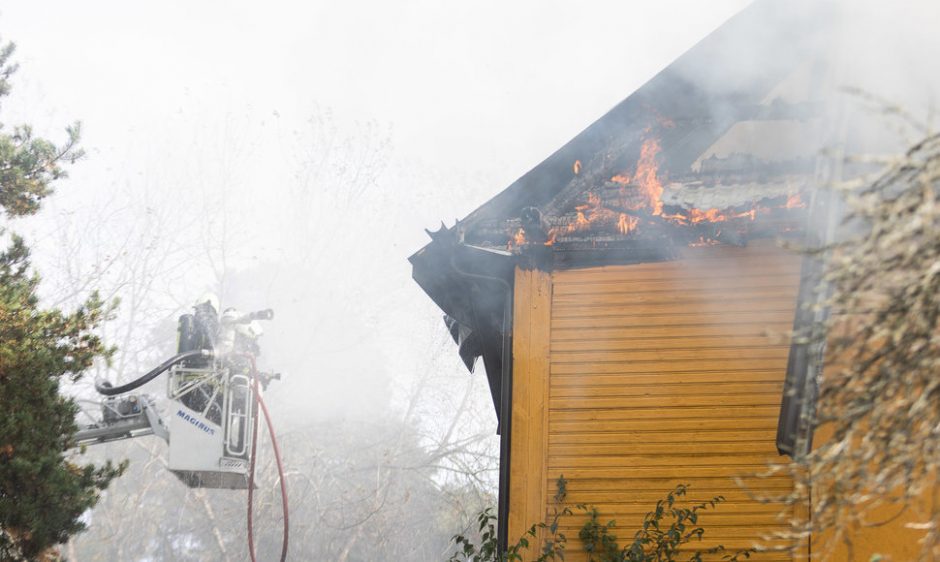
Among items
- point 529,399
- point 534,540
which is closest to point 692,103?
point 529,399

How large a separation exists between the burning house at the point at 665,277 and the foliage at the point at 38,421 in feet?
11.0

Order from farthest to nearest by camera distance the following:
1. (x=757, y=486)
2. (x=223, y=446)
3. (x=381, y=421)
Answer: (x=381, y=421), (x=223, y=446), (x=757, y=486)

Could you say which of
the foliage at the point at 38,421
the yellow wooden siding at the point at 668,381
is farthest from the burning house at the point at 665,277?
the foliage at the point at 38,421

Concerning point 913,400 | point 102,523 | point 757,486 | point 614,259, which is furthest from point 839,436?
point 102,523

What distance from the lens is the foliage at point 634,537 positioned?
23.8ft

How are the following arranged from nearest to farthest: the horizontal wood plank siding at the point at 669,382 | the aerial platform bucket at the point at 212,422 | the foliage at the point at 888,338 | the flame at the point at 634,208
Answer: the foliage at the point at 888,338, the horizontal wood plank siding at the point at 669,382, the flame at the point at 634,208, the aerial platform bucket at the point at 212,422

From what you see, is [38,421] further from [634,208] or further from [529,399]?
[634,208]

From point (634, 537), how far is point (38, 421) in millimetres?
4888

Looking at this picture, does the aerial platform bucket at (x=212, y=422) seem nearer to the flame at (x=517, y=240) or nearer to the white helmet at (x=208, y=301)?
the white helmet at (x=208, y=301)

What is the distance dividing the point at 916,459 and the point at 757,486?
423 cm

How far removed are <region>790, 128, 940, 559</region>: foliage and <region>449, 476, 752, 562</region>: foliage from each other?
383 cm

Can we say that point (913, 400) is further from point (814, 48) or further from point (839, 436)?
point (814, 48)

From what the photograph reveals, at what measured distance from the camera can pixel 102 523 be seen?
27.1m

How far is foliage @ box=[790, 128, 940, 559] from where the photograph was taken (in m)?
3.16
